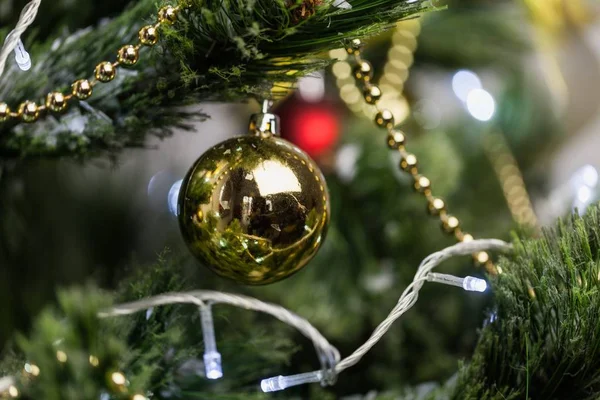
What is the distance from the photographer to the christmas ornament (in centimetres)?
29

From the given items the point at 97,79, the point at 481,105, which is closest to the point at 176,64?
the point at 97,79

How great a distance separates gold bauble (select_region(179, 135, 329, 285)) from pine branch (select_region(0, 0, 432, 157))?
35 millimetres

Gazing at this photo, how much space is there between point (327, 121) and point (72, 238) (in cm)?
28

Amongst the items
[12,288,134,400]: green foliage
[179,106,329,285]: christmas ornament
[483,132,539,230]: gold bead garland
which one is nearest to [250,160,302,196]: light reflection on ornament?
[179,106,329,285]: christmas ornament

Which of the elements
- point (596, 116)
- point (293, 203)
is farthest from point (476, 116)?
point (293, 203)

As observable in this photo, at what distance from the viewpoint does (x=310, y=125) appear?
1.91 ft

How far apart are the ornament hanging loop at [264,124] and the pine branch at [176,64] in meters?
0.02

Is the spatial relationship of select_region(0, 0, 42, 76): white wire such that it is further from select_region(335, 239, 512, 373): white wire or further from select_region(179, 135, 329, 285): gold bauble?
select_region(335, 239, 512, 373): white wire

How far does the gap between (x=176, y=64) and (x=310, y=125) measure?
0.94 ft

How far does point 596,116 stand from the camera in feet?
2.52

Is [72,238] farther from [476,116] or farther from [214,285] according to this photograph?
[476,116]

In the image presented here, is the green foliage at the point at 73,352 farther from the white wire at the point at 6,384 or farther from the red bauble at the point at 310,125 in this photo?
the red bauble at the point at 310,125

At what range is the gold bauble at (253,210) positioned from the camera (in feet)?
0.96

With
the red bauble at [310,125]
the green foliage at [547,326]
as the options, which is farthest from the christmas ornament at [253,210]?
the red bauble at [310,125]
